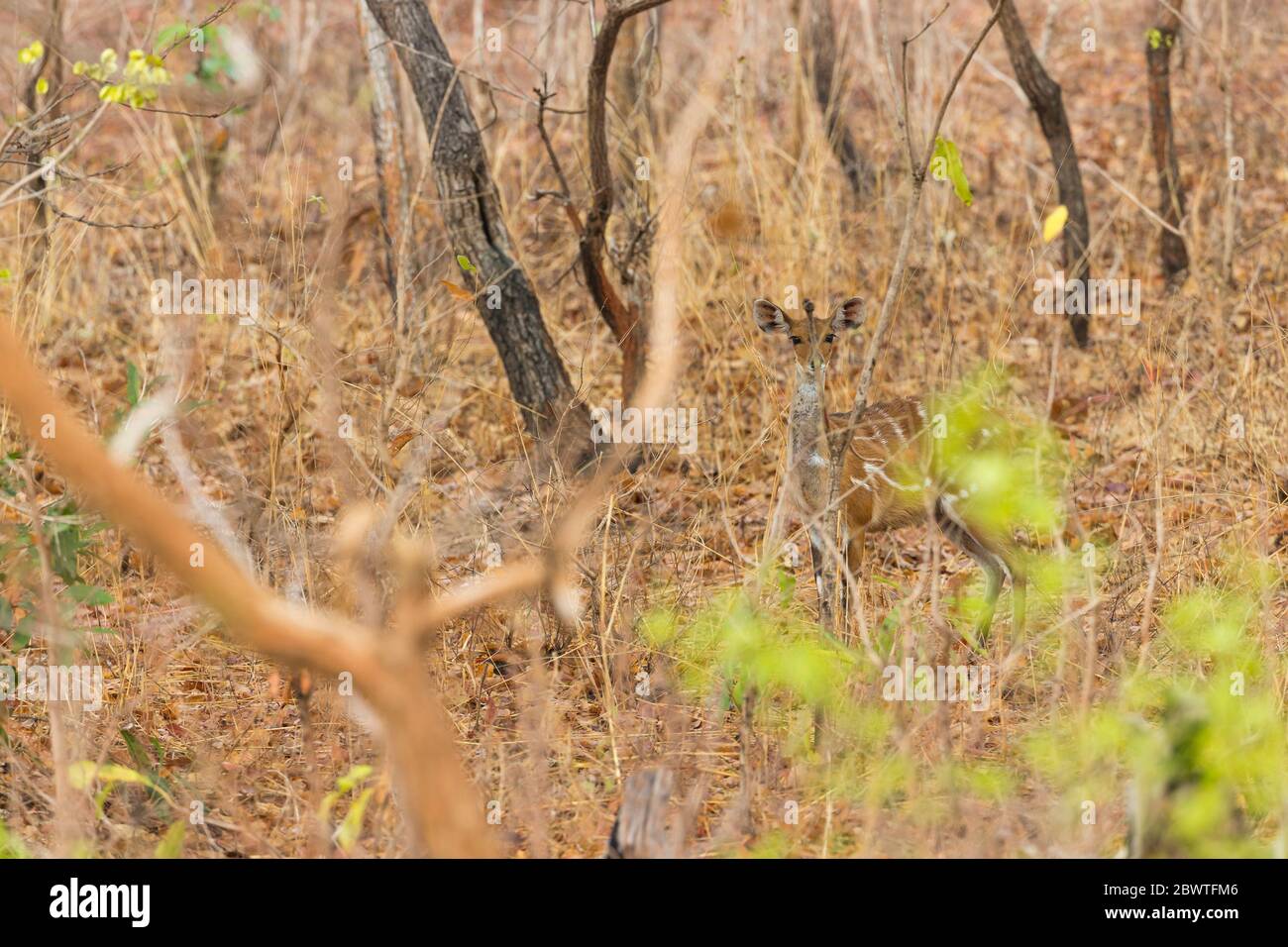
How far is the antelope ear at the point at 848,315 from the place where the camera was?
594 centimetres

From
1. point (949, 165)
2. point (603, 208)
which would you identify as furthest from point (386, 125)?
point (949, 165)

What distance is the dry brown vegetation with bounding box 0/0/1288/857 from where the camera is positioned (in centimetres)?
452

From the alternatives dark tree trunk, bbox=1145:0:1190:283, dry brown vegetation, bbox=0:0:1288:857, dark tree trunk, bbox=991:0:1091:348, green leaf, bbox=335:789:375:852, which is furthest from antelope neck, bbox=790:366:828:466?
dark tree trunk, bbox=1145:0:1190:283

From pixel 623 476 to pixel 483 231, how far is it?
152cm

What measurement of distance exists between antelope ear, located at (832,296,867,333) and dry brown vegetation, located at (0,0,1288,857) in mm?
419

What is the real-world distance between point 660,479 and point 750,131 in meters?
2.76

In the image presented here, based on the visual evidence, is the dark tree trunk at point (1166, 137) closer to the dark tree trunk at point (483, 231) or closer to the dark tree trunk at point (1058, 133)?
the dark tree trunk at point (1058, 133)

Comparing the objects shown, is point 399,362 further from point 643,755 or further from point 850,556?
point 850,556

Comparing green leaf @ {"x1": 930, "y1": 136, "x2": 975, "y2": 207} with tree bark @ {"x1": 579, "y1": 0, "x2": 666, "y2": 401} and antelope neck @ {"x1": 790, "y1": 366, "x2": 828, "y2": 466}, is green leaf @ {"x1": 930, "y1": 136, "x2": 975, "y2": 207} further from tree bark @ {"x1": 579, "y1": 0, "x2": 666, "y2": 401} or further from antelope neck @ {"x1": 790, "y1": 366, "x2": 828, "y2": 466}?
tree bark @ {"x1": 579, "y1": 0, "x2": 666, "y2": 401}

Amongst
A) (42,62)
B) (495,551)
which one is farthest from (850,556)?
(42,62)

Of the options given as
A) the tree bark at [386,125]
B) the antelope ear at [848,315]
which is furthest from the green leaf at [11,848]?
the tree bark at [386,125]

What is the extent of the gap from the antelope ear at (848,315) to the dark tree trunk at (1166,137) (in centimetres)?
410

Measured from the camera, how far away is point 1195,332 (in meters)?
8.58

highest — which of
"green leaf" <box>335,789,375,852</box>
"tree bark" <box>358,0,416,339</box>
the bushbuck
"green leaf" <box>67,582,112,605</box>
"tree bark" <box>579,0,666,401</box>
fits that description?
"tree bark" <box>358,0,416,339</box>
